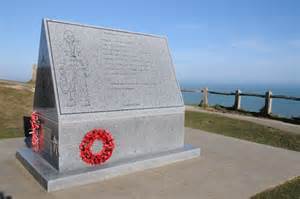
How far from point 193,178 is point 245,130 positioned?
217 inches

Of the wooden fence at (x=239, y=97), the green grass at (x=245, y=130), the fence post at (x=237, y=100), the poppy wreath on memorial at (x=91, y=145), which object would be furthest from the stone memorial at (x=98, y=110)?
the fence post at (x=237, y=100)

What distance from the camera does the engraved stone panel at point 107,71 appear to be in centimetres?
454

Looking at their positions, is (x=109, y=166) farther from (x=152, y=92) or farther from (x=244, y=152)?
(x=244, y=152)

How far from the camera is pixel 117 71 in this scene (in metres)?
5.12

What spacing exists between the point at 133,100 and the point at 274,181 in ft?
8.78

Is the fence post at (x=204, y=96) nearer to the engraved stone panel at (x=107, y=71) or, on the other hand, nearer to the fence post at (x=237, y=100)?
the fence post at (x=237, y=100)

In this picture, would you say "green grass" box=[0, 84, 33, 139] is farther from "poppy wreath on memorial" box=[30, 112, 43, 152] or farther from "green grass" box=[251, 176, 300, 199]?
"green grass" box=[251, 176, 300, 199]

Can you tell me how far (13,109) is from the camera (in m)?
11.3

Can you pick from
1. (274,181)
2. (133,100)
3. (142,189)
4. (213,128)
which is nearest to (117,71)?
(133,100)

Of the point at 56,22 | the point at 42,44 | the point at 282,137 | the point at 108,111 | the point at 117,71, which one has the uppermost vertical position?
the point at 56,22

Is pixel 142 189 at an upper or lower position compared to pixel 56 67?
lower

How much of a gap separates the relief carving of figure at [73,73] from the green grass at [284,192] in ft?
9.57

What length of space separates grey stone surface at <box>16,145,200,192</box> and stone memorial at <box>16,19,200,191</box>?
13 millimetres

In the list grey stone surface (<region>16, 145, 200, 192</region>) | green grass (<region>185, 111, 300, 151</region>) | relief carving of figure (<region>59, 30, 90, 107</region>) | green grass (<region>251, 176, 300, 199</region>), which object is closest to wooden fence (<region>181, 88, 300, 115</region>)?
green grass (<region>185, 111, 300, 151</region>)
